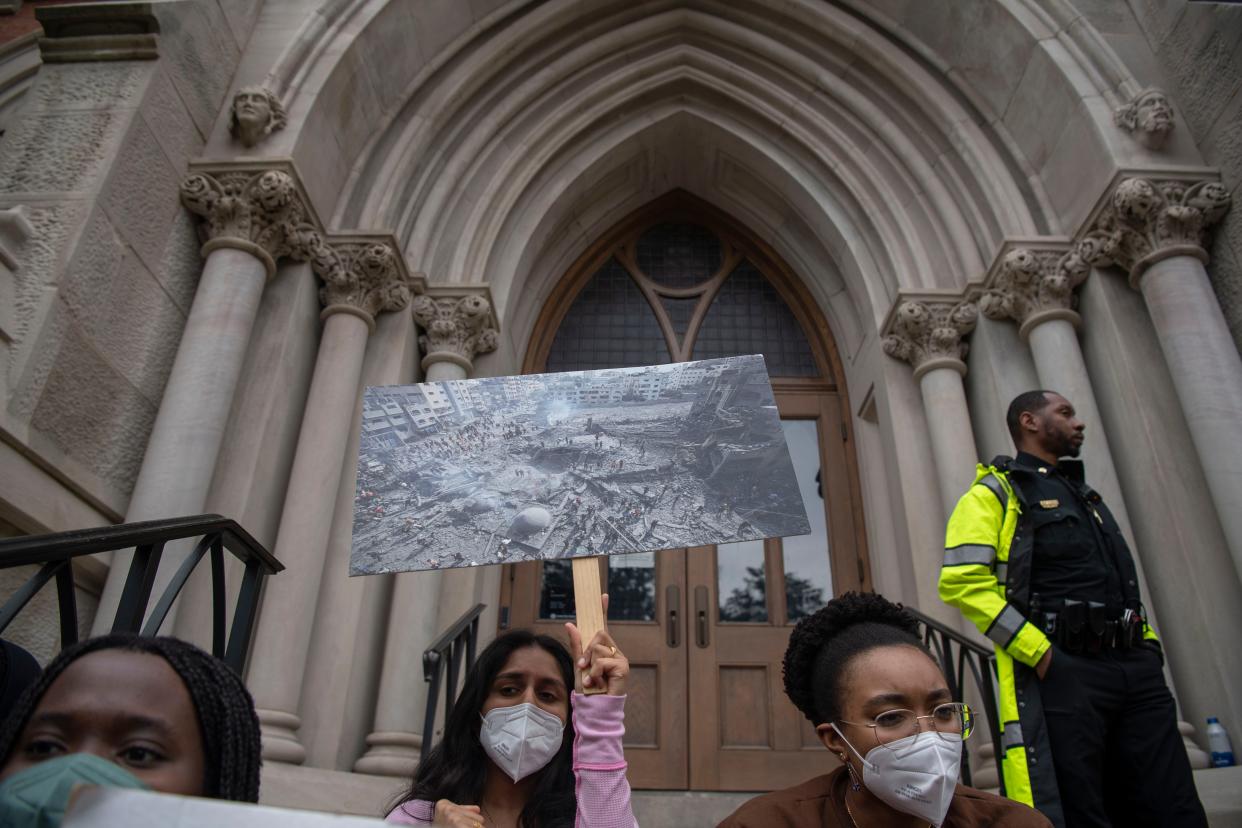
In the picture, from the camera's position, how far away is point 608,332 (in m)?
6.73

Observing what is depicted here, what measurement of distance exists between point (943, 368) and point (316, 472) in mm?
3873

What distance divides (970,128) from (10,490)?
232 inches

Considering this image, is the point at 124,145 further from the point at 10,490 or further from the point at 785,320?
the point at 785,320

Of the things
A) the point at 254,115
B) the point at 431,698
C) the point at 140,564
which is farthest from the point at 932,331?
the point at 140,564

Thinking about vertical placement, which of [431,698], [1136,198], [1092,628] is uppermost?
[1136,198]

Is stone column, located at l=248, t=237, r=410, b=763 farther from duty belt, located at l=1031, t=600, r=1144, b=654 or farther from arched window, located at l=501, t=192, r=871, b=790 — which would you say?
duty belt, located at l=1031, t=600, r=1144, b=654

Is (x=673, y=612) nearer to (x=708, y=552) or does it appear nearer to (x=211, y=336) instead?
(x=708, y=552)

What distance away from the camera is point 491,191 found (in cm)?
581

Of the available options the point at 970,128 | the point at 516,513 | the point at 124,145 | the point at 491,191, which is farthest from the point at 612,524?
the point at 970,128

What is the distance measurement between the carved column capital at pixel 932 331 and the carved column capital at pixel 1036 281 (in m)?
0.23

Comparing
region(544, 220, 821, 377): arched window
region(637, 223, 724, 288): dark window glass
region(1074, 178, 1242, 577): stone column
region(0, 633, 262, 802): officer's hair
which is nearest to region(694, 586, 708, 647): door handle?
region(544, 220, 821, 377): arched window

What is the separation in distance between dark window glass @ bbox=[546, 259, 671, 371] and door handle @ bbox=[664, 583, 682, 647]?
6.28 ft

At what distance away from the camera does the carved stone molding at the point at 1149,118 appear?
4.57 m

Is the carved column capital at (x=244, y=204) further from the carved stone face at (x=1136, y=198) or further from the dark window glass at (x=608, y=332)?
the carved stone face at (x=1136, y=198)
